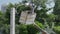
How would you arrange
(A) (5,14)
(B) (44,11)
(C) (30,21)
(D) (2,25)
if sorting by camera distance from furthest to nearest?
(B) (44,11)
(A) (5,14)
(D) (2,25)
(C) (30,21)

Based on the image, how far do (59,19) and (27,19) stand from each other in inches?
983

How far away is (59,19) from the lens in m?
28.3

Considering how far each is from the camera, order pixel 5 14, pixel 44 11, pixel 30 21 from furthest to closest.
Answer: pixel 44 11
pixel 5 14
pixel 30 21

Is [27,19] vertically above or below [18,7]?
above

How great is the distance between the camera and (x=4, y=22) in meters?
21.9

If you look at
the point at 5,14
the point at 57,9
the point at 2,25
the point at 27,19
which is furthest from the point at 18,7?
the point at 27,19

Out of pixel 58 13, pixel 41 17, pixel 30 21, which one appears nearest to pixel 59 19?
pixel 58 13

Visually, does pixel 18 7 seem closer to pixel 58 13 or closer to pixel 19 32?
pixel 19 32

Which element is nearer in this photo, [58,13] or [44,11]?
[44,11]

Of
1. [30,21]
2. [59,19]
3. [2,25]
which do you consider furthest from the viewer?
[59,19]

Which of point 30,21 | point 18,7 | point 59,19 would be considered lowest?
point 59,19

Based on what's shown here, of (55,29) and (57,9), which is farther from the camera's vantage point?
(57,9)

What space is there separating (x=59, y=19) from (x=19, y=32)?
834 centimetres

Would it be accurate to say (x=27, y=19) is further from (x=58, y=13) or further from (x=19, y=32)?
(x=58, y=13)
